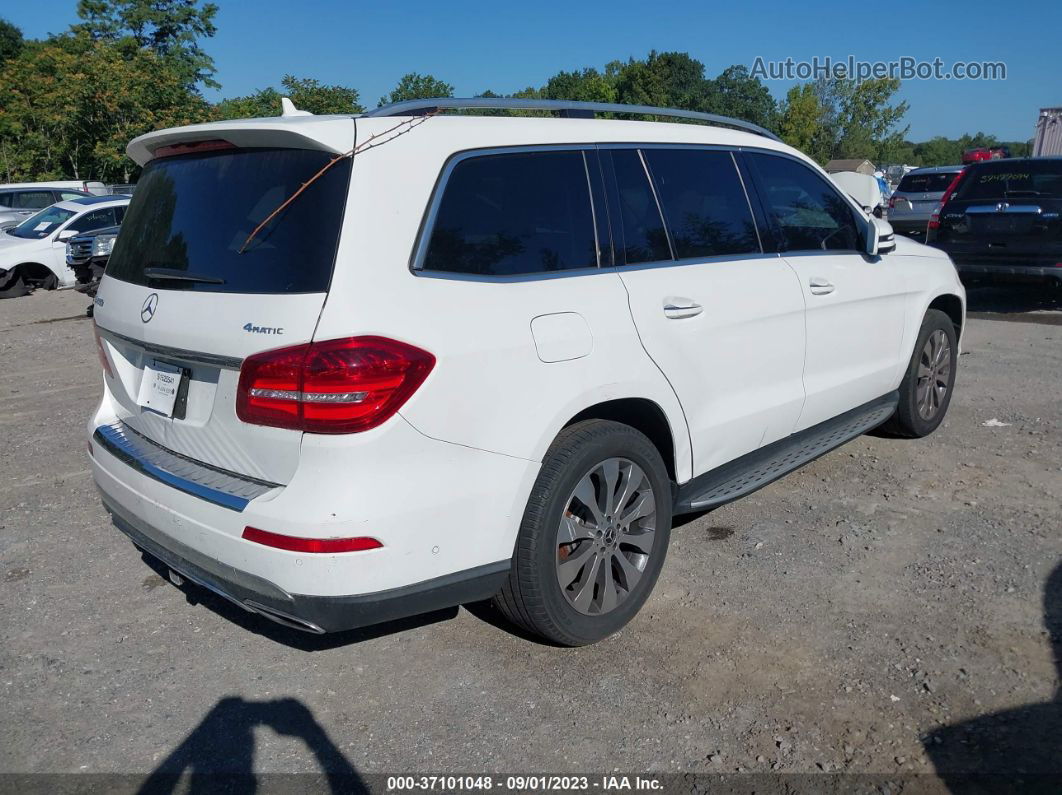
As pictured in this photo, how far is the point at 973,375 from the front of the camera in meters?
7.55

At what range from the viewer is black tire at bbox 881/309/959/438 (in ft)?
17.6

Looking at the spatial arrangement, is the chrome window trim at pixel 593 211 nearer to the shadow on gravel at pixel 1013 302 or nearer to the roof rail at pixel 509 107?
the roof rail at pixel 509 107

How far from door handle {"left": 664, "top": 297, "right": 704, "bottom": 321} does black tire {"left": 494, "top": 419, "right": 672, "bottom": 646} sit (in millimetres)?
488

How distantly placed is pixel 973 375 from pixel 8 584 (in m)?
7.20

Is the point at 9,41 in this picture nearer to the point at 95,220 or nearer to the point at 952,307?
the point at 95,220

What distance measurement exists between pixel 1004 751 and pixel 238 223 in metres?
2.94

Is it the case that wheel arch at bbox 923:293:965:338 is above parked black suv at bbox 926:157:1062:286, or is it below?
below

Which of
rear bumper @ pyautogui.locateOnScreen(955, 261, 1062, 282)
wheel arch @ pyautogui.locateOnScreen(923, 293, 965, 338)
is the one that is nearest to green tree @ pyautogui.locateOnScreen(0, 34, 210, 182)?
rear bumper @ pyautogui.locateOnScreen(955, 261, 1062, 282)

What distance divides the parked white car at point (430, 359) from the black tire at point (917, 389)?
178 cm

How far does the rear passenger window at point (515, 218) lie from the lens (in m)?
2.84

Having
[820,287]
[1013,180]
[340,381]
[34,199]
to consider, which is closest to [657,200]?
[820,287]

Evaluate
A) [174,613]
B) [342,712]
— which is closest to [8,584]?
[174,613]

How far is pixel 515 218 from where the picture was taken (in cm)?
305

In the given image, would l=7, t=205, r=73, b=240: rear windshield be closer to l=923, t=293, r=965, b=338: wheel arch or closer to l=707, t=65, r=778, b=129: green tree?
l=923, t=293, r=965, b=338: wheel arch
